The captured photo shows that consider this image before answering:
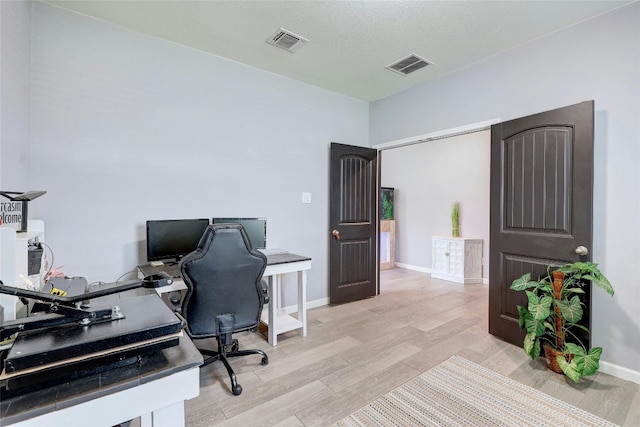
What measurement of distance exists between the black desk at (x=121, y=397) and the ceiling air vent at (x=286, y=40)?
8.73ft

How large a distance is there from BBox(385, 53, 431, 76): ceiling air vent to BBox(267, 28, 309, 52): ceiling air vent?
3.40 feet

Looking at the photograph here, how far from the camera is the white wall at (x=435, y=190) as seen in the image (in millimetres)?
5250

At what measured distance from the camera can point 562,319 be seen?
7.58 ft

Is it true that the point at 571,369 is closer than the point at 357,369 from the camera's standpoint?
Yes

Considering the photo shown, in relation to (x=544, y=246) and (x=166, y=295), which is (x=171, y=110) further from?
(x=544, y=246)

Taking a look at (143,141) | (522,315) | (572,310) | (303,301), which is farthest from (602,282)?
(143,141)

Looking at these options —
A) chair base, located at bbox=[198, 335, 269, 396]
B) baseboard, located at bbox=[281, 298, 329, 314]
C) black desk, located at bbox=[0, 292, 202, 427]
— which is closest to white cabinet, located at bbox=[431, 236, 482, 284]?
baseboard, located at bbox=[281, 298, 329, 314]

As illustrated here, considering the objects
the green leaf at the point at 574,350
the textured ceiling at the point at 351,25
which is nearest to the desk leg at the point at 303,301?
the green leaf at the point at 574,350

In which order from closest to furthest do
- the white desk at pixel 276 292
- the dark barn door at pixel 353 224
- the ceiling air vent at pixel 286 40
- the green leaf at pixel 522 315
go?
1. the green leaf at pixel 522 315
2. the ceiling air vent at pixel 286 40
3. the white desk at pixel 276 292
4. the dark barn door at pixel 353 224

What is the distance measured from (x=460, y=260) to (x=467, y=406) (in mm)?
3538

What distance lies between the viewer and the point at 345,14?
237 centimetres

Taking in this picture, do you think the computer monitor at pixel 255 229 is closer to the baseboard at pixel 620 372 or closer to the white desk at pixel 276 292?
the white desk at pixel 276 292

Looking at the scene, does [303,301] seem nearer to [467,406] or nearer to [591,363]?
[467,406]

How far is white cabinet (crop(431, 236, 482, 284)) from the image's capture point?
5.09 m
